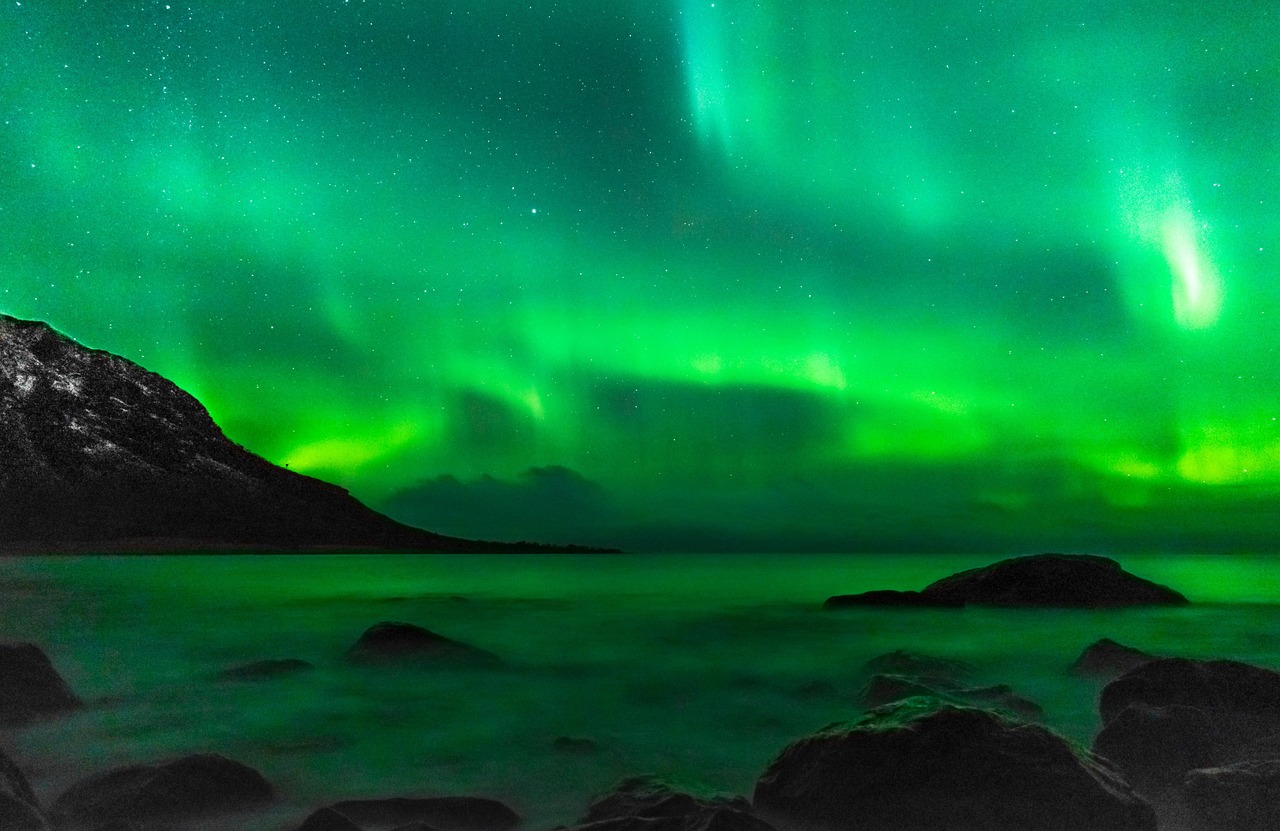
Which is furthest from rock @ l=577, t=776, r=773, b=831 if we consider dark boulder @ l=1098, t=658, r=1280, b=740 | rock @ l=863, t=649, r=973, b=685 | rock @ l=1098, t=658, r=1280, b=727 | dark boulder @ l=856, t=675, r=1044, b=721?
rock @ l=863, t=649, r=973, b=685

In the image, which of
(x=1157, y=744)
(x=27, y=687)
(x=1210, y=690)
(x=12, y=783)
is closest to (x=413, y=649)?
(x=27, y=687)

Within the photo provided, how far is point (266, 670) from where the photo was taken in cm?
1770

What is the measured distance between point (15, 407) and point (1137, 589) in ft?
692

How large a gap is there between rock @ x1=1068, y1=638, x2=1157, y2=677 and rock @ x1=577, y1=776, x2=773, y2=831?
1308 centimetres

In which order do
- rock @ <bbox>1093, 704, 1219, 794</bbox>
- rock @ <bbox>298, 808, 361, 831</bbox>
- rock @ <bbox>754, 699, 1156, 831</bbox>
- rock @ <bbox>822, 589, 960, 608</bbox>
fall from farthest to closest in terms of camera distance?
1. rock @ <bbox>822, 589, 960, 608</bbox>
2. rock @ <bbox>1093, 704, 1219, 794</bbox>
3. rock @ <bbox>754, 699, 1156, 831</bbox>
4. rock @ <bbox>298, 808, 361, 831</bbox>

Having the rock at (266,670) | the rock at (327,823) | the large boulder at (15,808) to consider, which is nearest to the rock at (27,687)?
the rock at (266,670)

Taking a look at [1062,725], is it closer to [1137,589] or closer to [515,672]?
[515,672]

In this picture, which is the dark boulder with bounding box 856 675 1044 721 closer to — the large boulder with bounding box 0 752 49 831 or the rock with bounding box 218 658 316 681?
the large boulder with bounding box 0 752 49 831

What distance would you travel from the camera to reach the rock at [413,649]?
18.1 metres

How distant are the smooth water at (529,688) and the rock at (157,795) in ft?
3.32

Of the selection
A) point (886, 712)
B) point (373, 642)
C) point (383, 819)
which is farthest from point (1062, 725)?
point (373, 642)

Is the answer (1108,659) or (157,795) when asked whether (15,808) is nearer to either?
(157,795)

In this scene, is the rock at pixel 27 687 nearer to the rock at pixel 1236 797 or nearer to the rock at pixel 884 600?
the rock at pixel 1236 797

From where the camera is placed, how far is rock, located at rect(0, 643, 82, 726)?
12.7m
